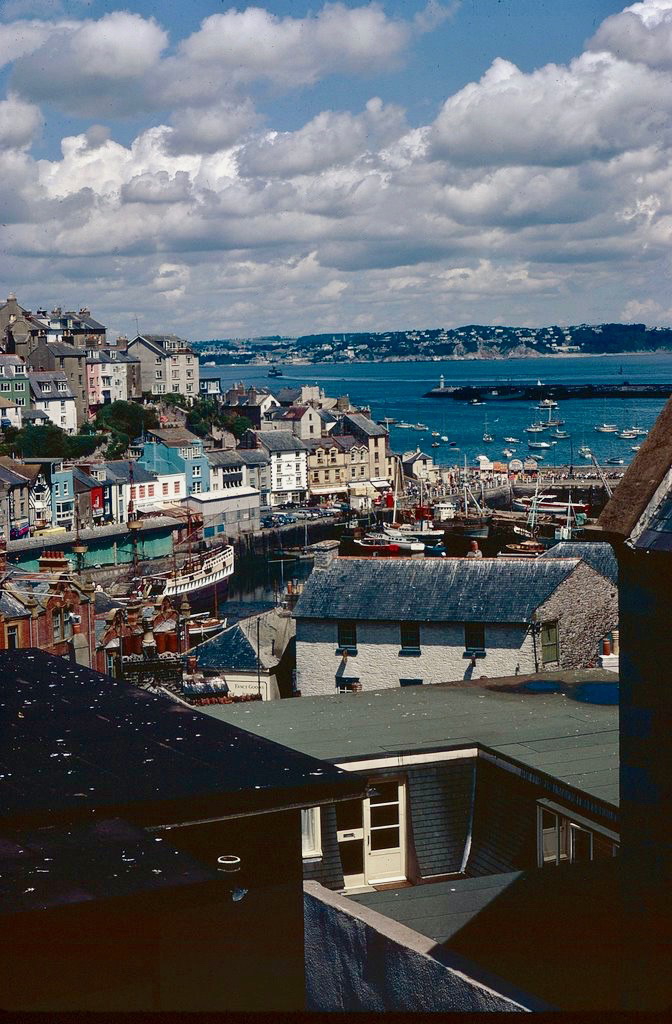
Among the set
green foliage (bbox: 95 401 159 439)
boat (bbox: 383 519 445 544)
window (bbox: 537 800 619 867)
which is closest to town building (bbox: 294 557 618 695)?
window (bbox: 537 800 619 867)

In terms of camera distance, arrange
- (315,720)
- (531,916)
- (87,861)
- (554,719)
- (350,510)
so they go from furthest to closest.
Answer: (350,510), (315,720), (554,719), (531,916), (87,861)

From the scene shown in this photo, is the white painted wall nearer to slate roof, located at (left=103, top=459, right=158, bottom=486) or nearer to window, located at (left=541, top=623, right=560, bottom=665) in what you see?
window, located at (left=541, top=623, right=560, bottom=665)

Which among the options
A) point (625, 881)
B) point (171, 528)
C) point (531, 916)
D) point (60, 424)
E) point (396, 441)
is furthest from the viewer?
point (396, 441)

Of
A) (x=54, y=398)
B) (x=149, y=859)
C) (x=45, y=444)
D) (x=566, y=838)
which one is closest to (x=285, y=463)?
(x=45, y=444)

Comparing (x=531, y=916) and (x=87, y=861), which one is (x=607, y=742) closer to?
(x=531, y=916)

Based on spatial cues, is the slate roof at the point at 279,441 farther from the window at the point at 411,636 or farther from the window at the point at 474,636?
the window at the point at 474,636

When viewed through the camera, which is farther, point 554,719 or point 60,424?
point 60,424

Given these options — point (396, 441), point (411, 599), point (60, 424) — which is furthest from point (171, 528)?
point (396, 441)
